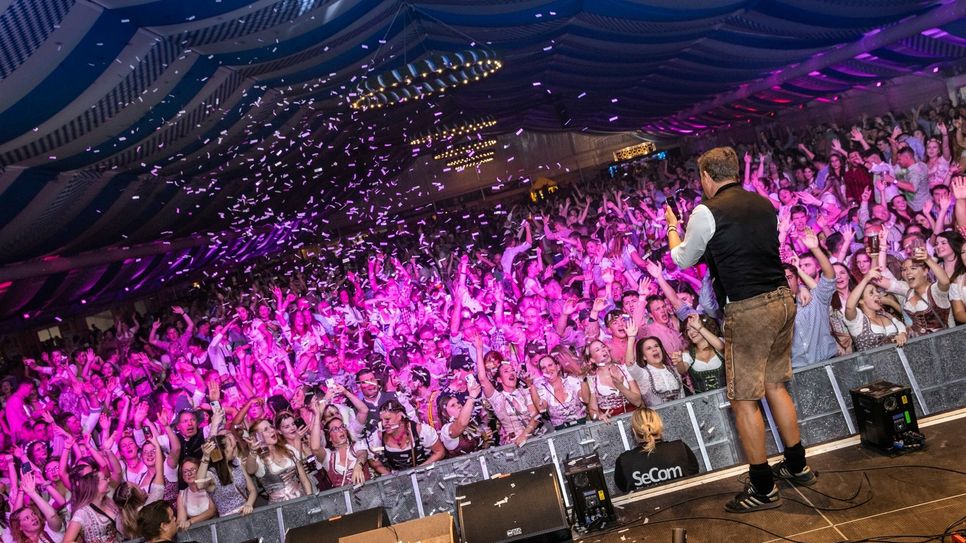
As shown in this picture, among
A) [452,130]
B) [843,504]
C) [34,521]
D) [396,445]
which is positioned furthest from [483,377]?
[452,130]

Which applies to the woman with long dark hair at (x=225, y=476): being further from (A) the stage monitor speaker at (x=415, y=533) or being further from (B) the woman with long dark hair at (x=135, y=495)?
(A) the stage monitor speaker at (x=415, y=533)

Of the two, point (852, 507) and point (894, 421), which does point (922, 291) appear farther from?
point (852, 507)

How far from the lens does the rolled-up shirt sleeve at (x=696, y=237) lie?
115 inches

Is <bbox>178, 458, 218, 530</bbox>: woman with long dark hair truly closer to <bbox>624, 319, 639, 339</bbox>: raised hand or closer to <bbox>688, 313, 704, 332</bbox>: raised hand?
<bbox>624, 319, 639, 339</bbox>: raised hand

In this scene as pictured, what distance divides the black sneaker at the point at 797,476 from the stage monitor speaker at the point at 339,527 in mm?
1516

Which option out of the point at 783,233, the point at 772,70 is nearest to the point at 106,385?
the point at 783,233

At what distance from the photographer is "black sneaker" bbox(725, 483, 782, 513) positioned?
2.91 metres

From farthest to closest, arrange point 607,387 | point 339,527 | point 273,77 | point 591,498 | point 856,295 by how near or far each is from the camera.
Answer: point 273,77 < point 607,387 < point 856,295 < point 339,527 < point 591,498

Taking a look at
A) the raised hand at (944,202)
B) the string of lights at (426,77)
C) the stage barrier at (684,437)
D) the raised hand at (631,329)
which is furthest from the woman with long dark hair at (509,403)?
the string of lights at (426,77)

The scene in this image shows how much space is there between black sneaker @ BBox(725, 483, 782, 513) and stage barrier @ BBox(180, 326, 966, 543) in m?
0.71

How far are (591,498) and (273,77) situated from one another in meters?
5.25

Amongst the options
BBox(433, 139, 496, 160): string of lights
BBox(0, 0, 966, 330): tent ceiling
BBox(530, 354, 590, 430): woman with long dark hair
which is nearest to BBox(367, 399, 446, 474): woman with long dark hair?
BBox(530, 354, 590, 430): woman with long dark hair

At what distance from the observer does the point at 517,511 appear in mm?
3105

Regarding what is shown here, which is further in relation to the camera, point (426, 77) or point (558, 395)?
point (426, 77)
